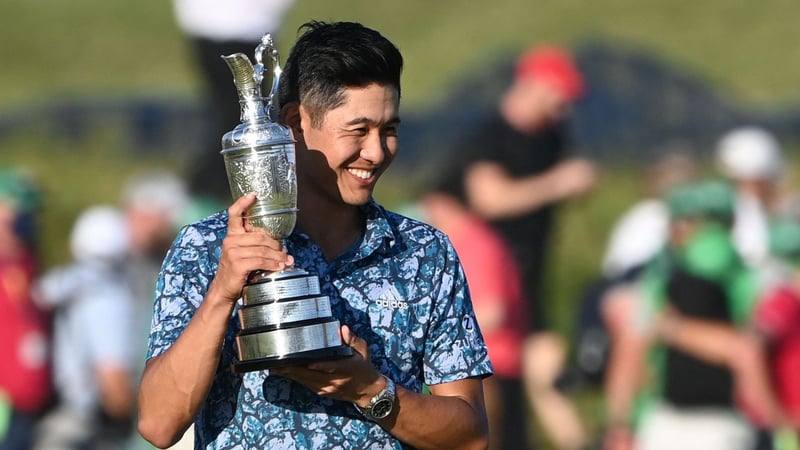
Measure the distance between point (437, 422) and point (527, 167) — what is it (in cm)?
563

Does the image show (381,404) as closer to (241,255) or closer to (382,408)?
(382,408)

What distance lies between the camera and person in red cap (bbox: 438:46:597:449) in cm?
845

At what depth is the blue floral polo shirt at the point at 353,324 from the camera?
2918 mm

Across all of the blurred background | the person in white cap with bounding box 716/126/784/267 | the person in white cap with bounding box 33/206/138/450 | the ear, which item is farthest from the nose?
the blurred background

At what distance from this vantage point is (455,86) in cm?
1553

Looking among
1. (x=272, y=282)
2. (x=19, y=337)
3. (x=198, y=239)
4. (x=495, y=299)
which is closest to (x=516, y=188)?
(x=495, y=299)

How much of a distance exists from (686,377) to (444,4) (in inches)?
621

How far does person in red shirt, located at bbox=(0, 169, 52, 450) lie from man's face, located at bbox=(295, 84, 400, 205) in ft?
17.8

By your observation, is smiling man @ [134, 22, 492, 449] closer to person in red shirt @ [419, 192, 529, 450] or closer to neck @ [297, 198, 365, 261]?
neck @ [297, 198, 365, 261]

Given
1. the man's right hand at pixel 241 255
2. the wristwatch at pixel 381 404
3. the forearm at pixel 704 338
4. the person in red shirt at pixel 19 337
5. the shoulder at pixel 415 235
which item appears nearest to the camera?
the man's right hand at pixel 241 255

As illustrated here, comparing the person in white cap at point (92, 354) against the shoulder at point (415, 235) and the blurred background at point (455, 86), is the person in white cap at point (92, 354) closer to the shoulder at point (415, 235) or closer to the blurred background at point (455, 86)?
the blurred background at point (455, 86)

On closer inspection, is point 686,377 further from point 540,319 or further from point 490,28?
point 490,28

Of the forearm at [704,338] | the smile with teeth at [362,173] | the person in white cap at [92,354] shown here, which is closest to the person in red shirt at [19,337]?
the person in white cap at [92,354]

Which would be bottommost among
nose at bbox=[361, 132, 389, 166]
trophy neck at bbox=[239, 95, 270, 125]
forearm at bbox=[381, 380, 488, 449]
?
forearm at bbox=[381, 380, 488, 449]
